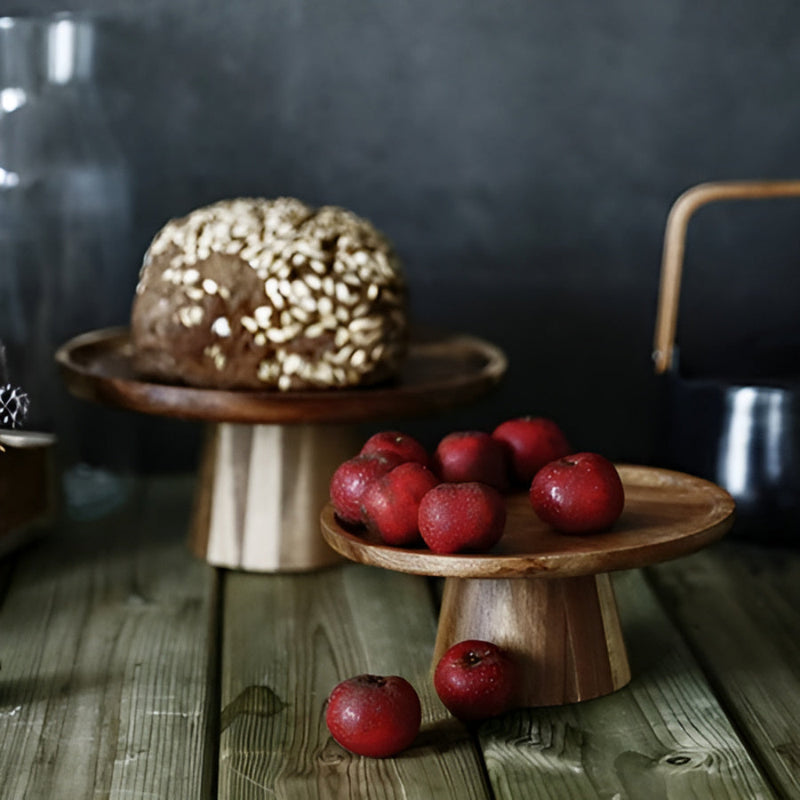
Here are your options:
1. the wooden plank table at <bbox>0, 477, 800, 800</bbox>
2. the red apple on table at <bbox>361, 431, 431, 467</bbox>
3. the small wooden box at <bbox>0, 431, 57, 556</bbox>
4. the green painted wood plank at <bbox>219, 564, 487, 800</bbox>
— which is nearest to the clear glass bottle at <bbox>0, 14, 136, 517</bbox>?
the small wooden box at <bbox>0, 431, 57, 556</bbox>

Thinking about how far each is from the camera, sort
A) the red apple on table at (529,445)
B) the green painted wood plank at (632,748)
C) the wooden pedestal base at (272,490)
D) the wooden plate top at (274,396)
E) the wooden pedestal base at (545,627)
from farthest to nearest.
→ the wooden pedestal base at (272,490) < the wooden plate top at (274,396) < the red apple on table at (529,445) < the wooden pedestal base at (545,627) < the green painted wood plank at (632,748)

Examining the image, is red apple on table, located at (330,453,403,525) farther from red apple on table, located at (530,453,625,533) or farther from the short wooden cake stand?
red apple on table, located at (530,453,625,533)

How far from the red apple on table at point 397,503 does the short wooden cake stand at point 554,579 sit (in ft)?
0.06

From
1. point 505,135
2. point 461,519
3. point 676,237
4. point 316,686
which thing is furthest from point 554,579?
point 505,135

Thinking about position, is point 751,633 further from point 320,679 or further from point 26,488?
point 26,488

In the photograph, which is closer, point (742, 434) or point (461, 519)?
point (461, 519)

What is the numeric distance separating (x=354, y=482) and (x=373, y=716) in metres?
0.21

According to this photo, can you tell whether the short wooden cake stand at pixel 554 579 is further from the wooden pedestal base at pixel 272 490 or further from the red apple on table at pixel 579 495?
the wooden pedestal base at pixel 272 490

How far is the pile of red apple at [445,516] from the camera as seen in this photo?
1.02 meters

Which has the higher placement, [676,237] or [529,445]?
[676,237]

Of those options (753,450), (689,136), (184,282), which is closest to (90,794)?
(184,282)

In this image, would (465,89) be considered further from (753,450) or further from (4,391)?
(4,391)

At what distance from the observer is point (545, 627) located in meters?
1.11

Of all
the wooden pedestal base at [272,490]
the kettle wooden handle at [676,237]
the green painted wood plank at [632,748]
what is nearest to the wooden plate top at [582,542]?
the green painted wood plank at [632,748]
